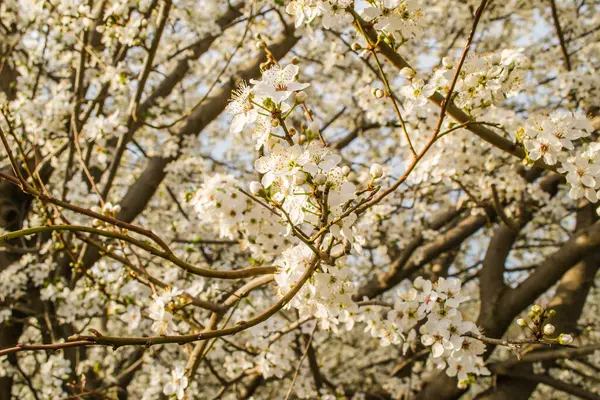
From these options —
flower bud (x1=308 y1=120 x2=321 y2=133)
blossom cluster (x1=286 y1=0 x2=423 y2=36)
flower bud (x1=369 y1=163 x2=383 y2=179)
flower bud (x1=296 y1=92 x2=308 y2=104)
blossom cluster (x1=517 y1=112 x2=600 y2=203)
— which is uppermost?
blossom cluster (x1=286 y1=0 x2=423 y2=36)

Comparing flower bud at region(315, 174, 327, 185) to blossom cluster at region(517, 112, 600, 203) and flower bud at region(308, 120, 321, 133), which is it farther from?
blossom cluster at region(517, 112, 600, 203)

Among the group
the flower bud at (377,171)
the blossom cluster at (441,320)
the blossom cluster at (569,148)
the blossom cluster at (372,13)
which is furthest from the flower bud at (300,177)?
the blossom cluster at (569,148)

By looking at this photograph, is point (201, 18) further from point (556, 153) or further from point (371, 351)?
point (371, 351)

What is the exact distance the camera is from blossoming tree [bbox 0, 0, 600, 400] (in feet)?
5.36

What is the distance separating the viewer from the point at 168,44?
6.41 meters

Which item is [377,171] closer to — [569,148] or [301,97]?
[301,97]

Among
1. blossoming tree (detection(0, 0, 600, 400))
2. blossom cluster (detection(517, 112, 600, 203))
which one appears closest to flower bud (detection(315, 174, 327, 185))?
blossoming tree (detection(0, 0, 600, 400))

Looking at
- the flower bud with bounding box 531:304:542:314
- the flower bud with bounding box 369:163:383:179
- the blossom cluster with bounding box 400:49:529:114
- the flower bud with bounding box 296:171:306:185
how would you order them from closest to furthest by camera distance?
1. the flower bud with bounding box 296:171:306:185
2. the flower bud with bounding box 369:163:383:179
3. the flower bud with bounding box 531:304:542:314
4. the blossom cluster with bounding box 400:49:529:114

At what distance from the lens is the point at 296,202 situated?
4.81 feet

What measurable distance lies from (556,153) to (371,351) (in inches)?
258

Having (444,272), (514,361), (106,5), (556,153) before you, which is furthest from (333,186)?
(444,272)

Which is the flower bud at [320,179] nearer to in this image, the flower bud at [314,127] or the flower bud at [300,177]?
the flower bud at [300,177]

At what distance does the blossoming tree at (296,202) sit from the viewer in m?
1.63

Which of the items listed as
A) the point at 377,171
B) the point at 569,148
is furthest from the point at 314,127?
the point at 569,148
